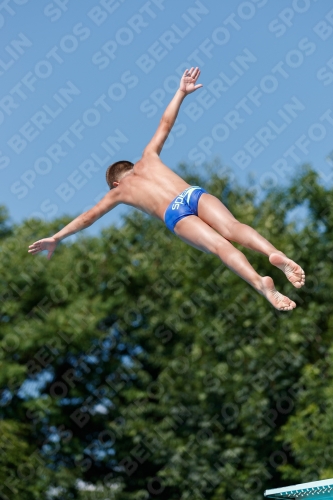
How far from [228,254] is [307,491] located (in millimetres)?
9468

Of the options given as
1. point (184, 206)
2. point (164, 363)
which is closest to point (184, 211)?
point (184, 206)

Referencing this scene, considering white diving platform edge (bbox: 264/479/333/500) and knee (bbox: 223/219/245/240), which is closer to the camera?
knee (bbox: 223/219/245/240)

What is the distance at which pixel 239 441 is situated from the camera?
20.0 m

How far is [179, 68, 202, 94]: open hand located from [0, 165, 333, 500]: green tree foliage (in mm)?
13428

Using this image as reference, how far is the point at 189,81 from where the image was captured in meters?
6.32

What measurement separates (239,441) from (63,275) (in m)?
6.95

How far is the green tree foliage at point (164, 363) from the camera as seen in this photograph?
65.5 feet

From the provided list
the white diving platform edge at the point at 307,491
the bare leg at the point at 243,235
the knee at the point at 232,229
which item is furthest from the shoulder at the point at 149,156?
the white diving platform edge at the point at 307,491

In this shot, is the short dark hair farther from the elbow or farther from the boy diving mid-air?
the elbow

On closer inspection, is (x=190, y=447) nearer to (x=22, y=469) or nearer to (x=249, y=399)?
(x=249, y=399)

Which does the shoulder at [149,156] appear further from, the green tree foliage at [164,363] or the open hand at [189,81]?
the green tree foliage at [164,363]

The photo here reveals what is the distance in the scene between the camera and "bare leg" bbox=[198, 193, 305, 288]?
15.8 ft

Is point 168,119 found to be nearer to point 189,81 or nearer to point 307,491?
point 189,81

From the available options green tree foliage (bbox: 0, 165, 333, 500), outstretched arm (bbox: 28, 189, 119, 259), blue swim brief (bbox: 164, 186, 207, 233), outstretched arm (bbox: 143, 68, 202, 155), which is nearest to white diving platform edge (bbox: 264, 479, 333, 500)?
green tree foliage (bbox: 0, 165, 333, 500)
